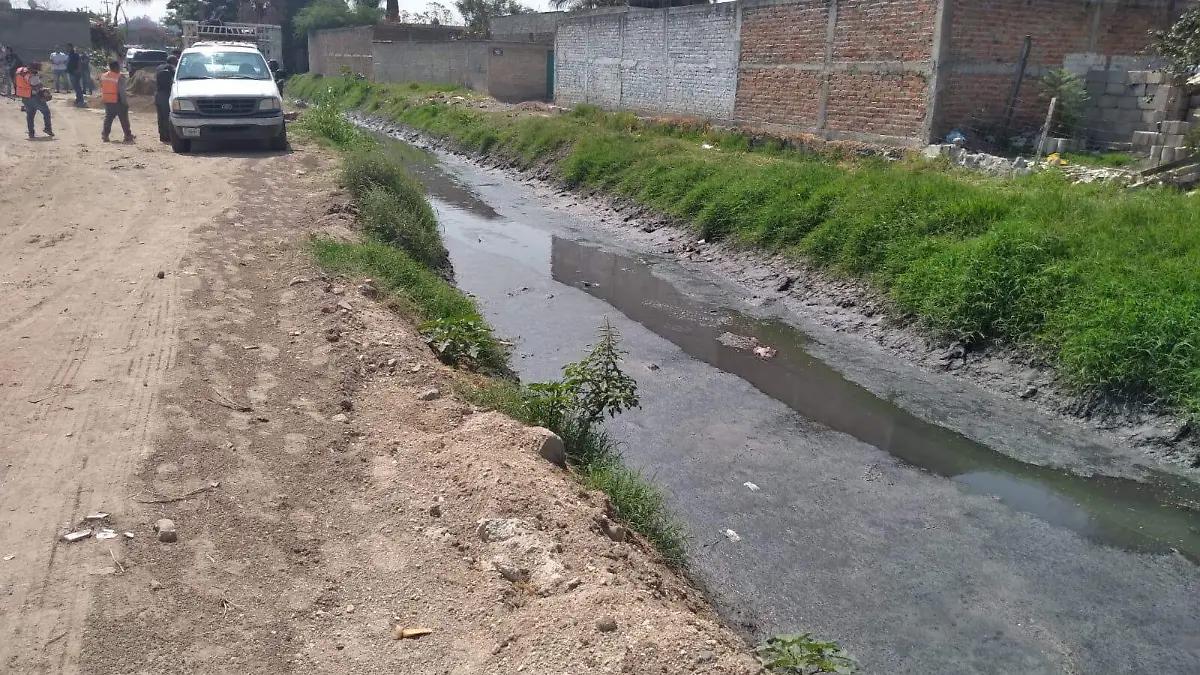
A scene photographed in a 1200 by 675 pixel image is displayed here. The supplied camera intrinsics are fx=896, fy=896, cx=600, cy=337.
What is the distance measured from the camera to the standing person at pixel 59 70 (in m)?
29.7

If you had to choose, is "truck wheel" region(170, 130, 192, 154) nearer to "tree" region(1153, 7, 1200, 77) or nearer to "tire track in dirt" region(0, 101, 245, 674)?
"tire track in dirt" region(0, 101, 245, 674)

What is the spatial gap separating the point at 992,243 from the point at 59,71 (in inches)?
1268

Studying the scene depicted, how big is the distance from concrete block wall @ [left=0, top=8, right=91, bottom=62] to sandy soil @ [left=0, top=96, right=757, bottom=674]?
135 ft

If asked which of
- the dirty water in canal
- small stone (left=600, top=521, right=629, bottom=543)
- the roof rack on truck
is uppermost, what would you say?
the roof rack on truck

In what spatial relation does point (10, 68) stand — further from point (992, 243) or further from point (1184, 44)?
point (1184, 44)

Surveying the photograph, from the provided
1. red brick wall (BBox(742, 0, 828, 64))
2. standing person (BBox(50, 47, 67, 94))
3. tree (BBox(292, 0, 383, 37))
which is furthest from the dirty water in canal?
tree (BBox(292, 0, 383, 37))

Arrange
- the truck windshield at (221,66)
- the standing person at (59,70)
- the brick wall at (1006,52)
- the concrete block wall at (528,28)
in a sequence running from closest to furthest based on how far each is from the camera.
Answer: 1. the brick wall at (1006,52)
2. the truck windshield at (221,66)
3. the standing person at (59,70)
4. the concrete block wall at (528,28)

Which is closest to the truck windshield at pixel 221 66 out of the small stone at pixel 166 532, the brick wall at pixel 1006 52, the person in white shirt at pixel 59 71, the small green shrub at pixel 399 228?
the small green shrub at pixel 399 228

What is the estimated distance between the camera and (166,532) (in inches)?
152

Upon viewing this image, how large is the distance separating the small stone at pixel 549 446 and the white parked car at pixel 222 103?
492 inches

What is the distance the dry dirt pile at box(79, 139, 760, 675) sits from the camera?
11.0ft

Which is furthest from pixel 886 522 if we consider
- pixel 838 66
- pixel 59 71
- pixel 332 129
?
pixel 59 71

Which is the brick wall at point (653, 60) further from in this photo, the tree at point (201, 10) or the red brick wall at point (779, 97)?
the tree at point (201, 10)

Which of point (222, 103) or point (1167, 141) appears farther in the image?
Result: point (222, 103)
